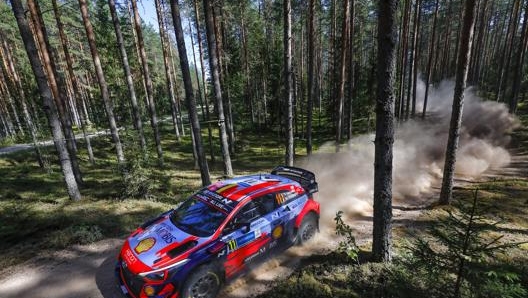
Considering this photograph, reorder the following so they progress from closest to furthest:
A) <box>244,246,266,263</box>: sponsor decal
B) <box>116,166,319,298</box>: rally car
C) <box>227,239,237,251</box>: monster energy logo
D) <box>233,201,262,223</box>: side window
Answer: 1. <box>116,166,319,298</box>: rally car
2. <box>227,239,237,251</box>: monster energy logo
3. <box>233,201,262,223</box>: side window
4. <box>244,246,266,263</box>: sponsor decal

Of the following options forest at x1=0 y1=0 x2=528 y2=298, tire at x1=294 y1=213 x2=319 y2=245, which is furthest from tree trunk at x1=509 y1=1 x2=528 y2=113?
tire at x1=294 y1=213 x2=319 y2=245

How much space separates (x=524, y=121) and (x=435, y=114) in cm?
850

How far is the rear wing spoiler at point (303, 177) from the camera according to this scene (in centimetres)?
828

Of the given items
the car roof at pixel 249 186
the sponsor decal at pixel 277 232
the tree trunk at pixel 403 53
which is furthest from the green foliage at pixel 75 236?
the tree trunk at pixel 403 53

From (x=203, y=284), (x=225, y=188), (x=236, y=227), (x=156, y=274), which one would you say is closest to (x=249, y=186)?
(x=225, y=188)

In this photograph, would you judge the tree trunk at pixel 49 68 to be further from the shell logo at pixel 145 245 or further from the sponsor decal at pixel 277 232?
the sponsor decal at pixel 277 232

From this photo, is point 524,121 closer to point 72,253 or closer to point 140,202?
point 140,202

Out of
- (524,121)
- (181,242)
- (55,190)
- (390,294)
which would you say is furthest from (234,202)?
(524,121)

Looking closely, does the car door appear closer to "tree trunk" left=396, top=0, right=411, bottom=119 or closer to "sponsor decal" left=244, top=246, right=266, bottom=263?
"sponsor decal" left=244, top=246, right=266, bottom=263

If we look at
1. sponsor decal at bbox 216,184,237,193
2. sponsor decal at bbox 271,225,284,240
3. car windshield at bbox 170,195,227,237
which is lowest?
sponsor decal at bbox 271,225,284,240

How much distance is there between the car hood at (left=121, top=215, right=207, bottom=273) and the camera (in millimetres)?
5168

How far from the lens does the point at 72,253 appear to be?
7801 millimetres

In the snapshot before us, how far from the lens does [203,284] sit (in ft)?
18.1

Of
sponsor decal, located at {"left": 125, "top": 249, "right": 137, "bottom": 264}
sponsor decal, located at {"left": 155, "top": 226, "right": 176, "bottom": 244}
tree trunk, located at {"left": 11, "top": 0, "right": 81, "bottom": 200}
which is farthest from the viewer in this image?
tree trunk, located at {"left": 11, "top": 0, "right": 81, "bottom": 200}
